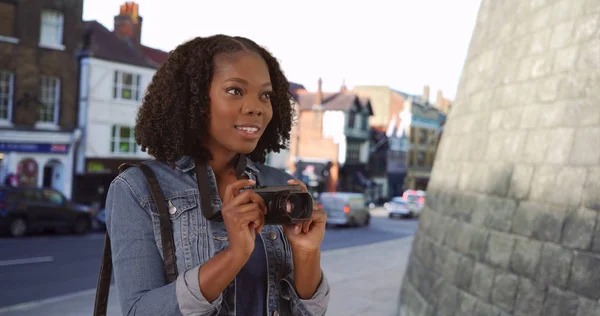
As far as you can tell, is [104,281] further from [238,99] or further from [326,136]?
[326,136]

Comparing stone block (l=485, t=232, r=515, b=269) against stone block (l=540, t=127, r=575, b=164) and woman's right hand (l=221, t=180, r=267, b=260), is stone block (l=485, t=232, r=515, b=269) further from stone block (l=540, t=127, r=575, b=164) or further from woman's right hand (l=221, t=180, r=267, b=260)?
woman's right hand (l=221, t=180, r=267, b=260)

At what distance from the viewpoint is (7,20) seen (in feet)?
81.6


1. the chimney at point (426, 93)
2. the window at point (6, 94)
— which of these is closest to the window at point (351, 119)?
the chimney at point (426, 93)

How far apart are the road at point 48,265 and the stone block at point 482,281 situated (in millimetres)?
7309

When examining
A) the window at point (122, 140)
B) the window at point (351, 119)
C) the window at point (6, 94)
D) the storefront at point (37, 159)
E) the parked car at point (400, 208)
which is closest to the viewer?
the storefront at point (37, 159)

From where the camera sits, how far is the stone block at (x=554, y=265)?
15.4 ft

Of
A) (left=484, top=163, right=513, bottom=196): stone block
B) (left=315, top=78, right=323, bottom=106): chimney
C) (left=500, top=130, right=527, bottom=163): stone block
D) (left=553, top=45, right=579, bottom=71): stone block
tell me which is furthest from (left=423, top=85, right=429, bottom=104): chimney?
(left=553, top=45, right=579, bottom=71): stone block

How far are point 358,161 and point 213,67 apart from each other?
48544 mm

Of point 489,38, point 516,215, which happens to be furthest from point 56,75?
point 516,215

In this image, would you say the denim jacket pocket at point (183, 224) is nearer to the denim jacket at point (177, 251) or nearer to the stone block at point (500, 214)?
the denim jacket at point (177, 251)

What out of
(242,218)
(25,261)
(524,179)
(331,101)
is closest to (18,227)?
(25,261)

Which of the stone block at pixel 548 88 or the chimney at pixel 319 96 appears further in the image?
the chimney at pixel 319 96

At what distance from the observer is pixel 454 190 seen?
24.5 feet

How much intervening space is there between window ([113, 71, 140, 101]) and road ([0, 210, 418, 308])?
966 cm
